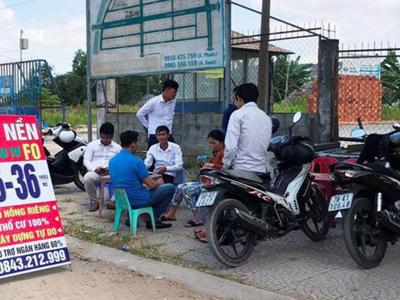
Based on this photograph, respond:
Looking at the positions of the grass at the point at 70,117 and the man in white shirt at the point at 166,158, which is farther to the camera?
the grass at the point at 70,117

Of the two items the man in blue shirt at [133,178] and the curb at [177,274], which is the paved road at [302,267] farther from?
the man in blue shirt at [133,178]

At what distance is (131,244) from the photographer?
21.0 feet

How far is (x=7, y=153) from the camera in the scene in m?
5.39

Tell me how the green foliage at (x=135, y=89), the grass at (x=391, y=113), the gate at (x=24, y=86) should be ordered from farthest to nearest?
the green foliage at (x=135, y=89), the gate at (x=24, y=86), the grass at (x=391, y=113)

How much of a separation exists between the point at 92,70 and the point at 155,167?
12.8 ft

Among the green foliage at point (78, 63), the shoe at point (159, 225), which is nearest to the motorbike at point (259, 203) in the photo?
the shoe at point (159, 225)

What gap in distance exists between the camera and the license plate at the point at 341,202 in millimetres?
5160

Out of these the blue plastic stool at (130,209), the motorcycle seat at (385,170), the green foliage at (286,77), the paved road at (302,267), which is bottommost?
the paved road at (302,267)

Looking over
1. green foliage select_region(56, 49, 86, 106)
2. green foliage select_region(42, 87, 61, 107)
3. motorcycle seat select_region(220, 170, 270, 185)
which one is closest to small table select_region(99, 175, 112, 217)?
motorcycle seat select_region(220, 170, 270, 185)

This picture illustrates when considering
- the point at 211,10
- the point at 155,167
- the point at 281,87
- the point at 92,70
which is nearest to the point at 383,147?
the point at 155,167

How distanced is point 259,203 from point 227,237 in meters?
0.47

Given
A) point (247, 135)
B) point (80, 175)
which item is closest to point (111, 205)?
point (80, 175)

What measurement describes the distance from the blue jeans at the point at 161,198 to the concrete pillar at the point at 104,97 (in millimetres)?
6010

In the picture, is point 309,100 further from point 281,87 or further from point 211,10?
point 281,87
